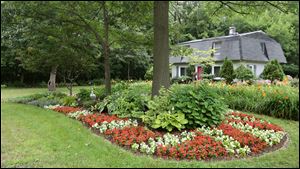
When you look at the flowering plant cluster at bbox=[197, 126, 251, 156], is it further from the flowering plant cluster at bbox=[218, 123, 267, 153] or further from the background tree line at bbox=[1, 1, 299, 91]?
the background tree line at bbox=[1, 1, 299, 91]

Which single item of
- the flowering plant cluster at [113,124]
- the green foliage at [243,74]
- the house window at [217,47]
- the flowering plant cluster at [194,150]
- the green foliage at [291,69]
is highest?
the house window at [217,47]

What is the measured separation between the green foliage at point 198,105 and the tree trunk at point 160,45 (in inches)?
36.2

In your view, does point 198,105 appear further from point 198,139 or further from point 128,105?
point 128,105

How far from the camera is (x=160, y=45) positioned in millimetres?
6621

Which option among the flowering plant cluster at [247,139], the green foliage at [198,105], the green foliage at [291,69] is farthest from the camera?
the green foliage at [291,69]

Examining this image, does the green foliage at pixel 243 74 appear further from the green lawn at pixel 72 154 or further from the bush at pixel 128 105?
the green lawn at pixel 72 154

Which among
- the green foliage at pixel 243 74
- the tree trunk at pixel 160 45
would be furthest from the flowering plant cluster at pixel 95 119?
the green foliage at pixel 243 74

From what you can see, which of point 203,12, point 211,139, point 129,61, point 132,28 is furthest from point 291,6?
point 129,61

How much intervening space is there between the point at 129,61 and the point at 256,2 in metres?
16.8

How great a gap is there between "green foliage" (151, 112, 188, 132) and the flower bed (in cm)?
14

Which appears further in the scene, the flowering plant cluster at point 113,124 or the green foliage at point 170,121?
the flowering plant cluster at point 113,124

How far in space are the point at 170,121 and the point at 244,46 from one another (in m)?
19.8

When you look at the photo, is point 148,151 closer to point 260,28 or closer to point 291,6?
point 291,6

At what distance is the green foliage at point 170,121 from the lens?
5105mm
